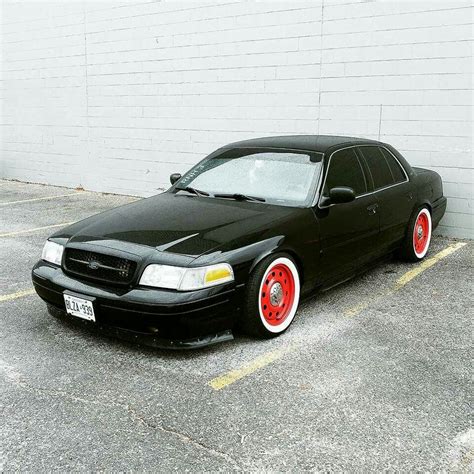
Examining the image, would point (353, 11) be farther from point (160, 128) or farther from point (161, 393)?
point (161, 393)

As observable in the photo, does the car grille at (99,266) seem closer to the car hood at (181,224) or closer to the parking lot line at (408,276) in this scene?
the car hood at (181,224)

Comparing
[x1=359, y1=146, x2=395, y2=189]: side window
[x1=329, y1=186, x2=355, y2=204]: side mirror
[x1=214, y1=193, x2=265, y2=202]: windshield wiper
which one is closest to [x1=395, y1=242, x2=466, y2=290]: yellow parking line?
[x1=359, y1=146, x2=395, y2=189]: side window

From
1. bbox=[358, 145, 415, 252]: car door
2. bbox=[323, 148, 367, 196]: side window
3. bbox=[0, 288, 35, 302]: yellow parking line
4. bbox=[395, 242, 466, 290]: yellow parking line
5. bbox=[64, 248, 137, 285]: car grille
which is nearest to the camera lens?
bbox=[64, 248, 137, 285]: car grille

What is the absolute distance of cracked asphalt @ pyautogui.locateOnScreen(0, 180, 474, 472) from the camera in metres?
2.77

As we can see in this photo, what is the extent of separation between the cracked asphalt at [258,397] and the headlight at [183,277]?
51cm

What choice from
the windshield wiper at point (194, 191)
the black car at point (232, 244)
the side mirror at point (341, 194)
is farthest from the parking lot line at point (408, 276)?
the windshield wiper at point (194, 191)

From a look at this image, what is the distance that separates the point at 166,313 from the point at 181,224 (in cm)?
80

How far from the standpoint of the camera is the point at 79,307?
153 inches

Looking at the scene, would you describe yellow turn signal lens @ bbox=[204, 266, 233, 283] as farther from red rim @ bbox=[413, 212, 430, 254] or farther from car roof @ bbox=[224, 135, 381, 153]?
red rim @ bbox=[413, 212, 430, 254]

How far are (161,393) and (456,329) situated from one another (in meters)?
2.28

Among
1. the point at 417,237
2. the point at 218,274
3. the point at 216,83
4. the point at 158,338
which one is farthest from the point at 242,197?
the point at 216,83

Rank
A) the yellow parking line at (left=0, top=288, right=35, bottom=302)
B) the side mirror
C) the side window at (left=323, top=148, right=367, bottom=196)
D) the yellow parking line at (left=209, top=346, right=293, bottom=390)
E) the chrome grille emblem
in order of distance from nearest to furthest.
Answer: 1. the yellow parking line at (left=209, top=346, right=293, bottom=390)
2. the chrome grille emblem
3. the side mirror
4. the side window at (left=323, top=148, right=367, bottom=196)
5. the yellow parking line at (left=0, top=288, right=35, bottom=302)

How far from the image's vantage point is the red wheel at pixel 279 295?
13.3 feet

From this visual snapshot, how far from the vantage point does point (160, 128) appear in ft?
32.9
